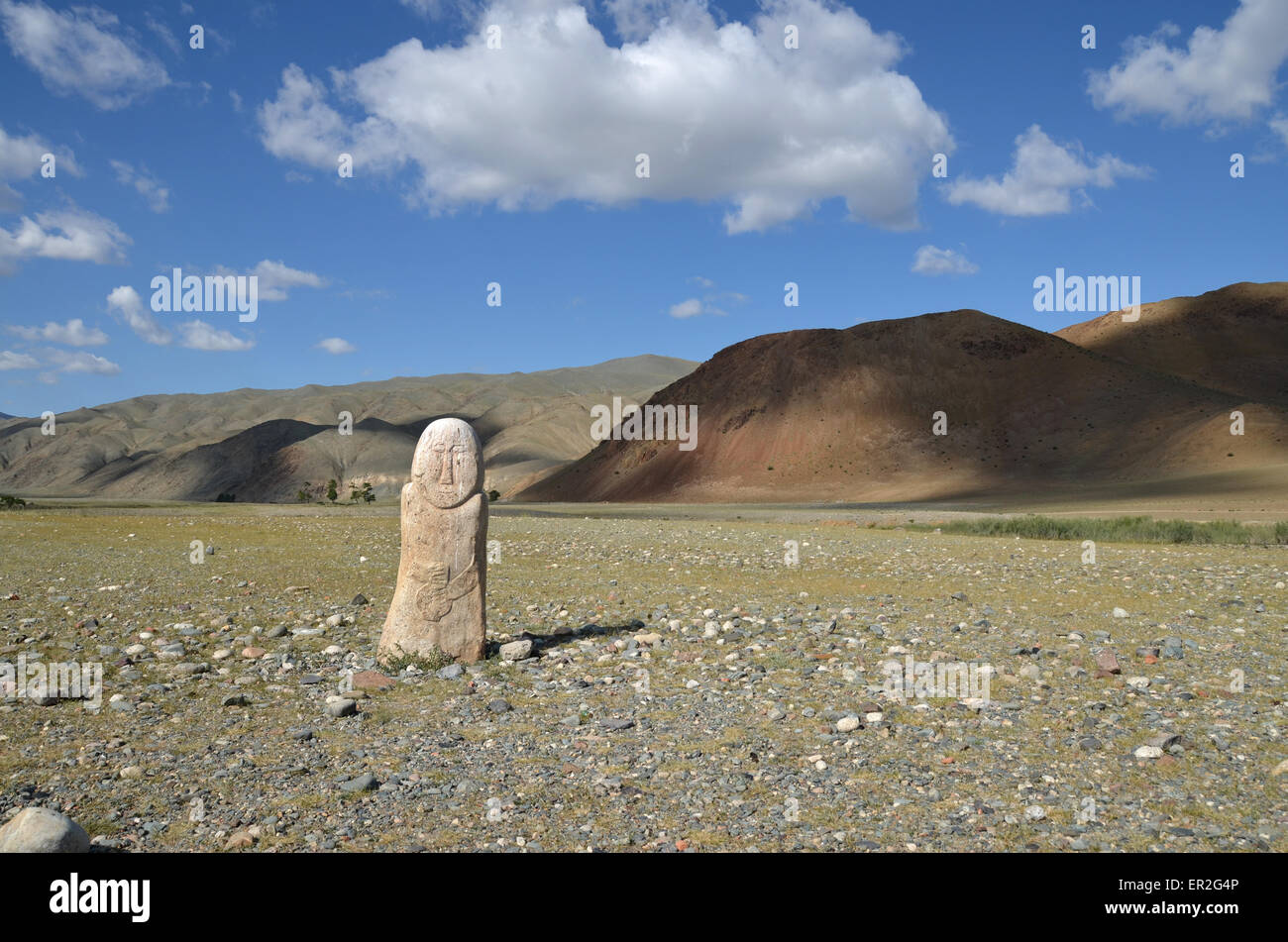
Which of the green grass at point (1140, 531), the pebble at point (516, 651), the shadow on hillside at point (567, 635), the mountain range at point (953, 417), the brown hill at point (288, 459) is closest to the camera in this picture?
the pebble at point (516, 651)

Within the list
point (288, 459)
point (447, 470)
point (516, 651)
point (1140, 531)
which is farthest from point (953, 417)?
point (288, 459)

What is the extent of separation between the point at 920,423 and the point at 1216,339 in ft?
158

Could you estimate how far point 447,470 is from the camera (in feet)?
32.7

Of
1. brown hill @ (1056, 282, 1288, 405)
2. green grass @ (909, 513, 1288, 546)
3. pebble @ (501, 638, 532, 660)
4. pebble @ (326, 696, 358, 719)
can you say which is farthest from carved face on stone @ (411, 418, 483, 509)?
brown hill @ (1056, 282, 1288, 405)

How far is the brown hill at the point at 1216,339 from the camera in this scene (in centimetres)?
10200

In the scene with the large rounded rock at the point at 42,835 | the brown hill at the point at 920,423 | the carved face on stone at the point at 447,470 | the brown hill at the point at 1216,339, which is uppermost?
the brown hill at the point at 1216,339

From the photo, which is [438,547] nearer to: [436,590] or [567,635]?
[436,590]

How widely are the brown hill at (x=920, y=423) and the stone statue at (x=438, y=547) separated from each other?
6898cm

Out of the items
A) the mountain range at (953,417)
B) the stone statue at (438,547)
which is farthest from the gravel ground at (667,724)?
the mountain range at (953,417)

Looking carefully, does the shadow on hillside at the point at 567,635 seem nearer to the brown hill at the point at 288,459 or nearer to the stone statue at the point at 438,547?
the stone statue at the point at 438,547

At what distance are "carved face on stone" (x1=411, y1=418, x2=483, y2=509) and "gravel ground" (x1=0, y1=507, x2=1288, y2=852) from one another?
1.90 metres

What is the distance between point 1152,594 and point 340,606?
529 inches
